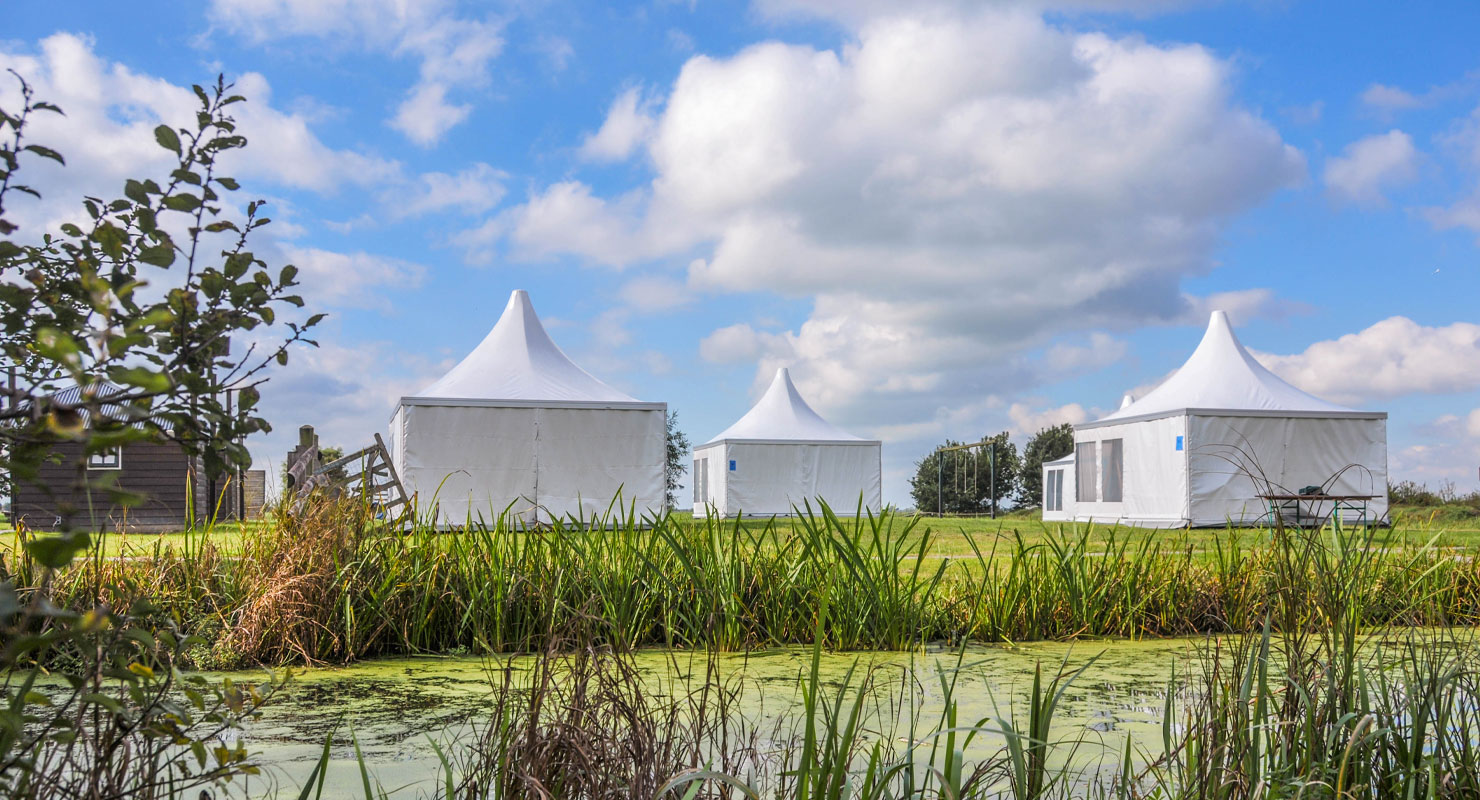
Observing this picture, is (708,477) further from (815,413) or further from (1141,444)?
(1141,444)

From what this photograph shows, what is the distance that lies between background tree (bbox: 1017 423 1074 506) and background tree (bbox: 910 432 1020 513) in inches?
43.0

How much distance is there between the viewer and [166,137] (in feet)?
5.60

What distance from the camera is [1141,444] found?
16.5 meters

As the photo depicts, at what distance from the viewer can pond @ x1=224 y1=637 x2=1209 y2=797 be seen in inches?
109

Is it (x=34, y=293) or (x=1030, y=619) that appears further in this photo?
(x=1030, y=619)

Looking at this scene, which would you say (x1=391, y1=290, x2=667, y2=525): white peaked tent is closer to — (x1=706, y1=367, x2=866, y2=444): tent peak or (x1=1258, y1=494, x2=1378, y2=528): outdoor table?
(x1=706, y1=367, x2=866, y2=444): tent peak

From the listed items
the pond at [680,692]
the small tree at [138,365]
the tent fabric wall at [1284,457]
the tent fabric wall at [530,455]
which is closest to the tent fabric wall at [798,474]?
the tent fabric wall at [530,455]

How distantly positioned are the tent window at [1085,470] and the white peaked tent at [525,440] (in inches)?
303

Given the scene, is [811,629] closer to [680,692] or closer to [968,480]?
[680,692]

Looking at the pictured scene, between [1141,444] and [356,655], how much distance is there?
14.2 metres

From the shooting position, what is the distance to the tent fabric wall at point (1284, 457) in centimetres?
1512

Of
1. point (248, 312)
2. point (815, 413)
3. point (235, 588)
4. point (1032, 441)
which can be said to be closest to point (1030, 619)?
point (235, 588)

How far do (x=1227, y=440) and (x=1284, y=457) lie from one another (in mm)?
1012

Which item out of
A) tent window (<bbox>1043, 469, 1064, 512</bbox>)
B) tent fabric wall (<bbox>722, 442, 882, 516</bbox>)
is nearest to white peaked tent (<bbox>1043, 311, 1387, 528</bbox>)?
tent fabric wall (<bbox>722, 442, 882, 516</bbox>)
